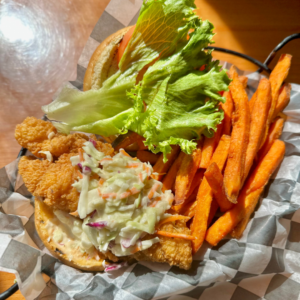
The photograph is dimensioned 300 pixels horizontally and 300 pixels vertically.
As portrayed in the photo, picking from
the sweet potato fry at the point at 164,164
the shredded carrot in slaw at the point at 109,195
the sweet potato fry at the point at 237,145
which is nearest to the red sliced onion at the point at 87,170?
the shredded carrot in slaw at the point at 109,195

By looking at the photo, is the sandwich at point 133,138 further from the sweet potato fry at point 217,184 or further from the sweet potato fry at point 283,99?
the sweet potato fry at point 283,99

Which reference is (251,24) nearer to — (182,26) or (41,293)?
(182,26)

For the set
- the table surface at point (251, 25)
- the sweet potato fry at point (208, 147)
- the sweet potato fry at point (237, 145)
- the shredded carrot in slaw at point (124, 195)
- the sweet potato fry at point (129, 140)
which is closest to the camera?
the shredded carrot in slaw at point (124, 195)

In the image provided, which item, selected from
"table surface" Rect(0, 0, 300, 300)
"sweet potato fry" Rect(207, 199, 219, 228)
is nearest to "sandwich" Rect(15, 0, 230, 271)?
"sweet potato fry" Rect(207, 199, 219, 228)

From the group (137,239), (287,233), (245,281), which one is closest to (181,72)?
(137,239)

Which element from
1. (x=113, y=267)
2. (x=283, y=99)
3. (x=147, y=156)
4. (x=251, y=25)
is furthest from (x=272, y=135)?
(x=113, y=267)

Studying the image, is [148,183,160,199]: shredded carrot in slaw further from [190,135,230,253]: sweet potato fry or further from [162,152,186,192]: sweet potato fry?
[190,135,230,253]: sweet potato fry

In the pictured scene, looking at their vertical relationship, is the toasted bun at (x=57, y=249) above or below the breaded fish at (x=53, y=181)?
below
